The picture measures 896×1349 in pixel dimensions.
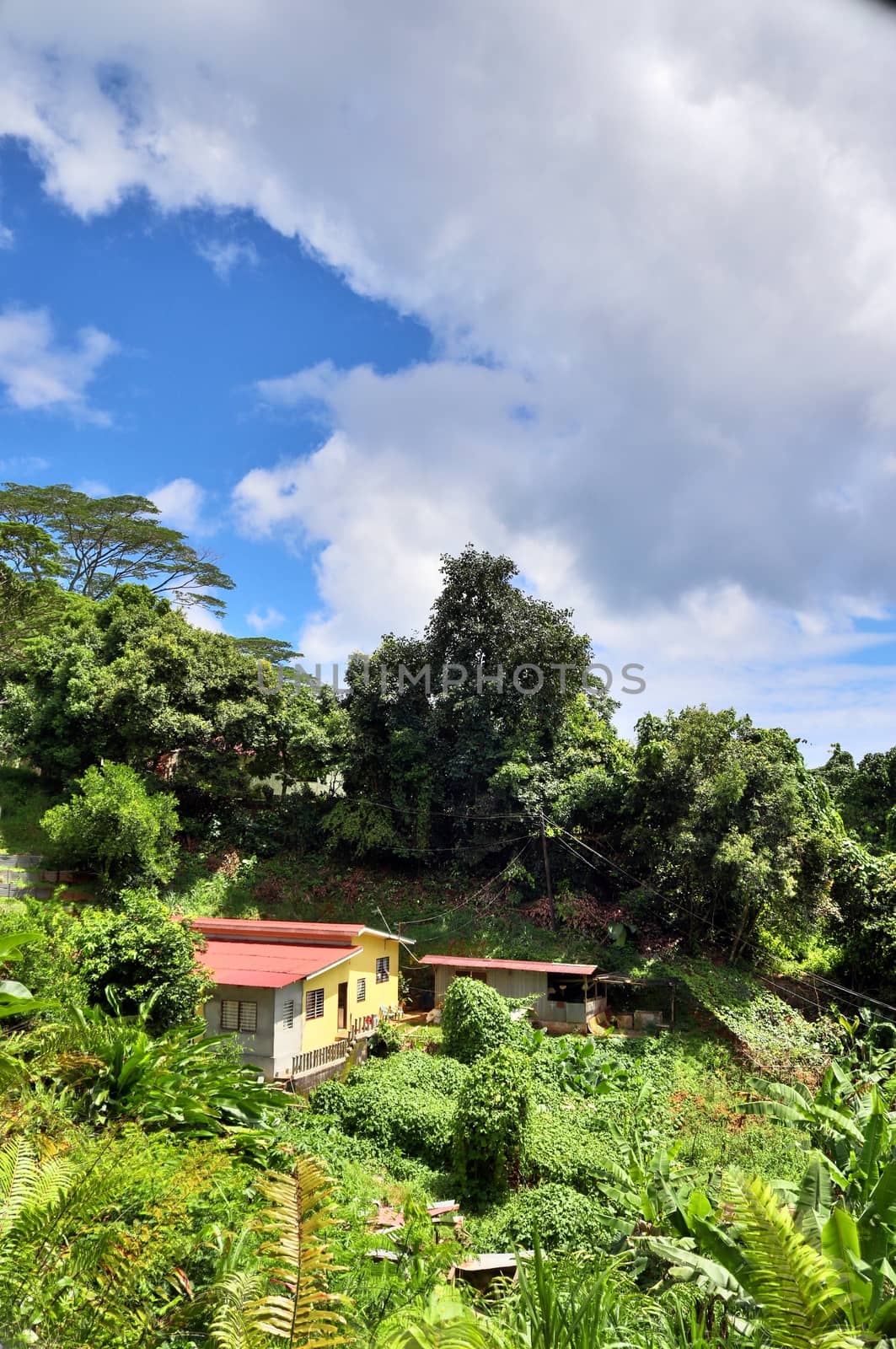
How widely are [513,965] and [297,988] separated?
5.91m

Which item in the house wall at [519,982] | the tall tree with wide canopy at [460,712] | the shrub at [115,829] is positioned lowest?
the house wall at [519,982]

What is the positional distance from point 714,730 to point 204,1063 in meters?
13.6

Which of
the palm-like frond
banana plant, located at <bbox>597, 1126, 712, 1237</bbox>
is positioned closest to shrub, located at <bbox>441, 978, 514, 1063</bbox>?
banana plant, located at <bbox>597, 1126, 712, 1237</bbox>

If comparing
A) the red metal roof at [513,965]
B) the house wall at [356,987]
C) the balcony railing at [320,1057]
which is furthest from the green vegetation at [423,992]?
the red metal roof at [513,965]

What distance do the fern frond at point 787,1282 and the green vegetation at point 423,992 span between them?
0.01m

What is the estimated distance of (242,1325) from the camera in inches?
97.1

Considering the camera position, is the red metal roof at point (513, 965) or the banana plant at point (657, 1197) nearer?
the banana plant at point (657, 1197)

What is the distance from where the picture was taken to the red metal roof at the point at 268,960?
1309cm

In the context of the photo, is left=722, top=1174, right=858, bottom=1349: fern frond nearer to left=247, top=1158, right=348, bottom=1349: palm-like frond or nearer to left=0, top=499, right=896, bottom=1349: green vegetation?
left=0, top=499, right=896, bottom=1349: green vegetation

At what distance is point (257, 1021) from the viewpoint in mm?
13180

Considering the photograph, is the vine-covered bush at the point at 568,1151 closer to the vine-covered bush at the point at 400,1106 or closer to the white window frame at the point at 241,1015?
the vine-covered bush at the point at 400,1106

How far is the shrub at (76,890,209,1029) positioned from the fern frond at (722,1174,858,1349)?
28.6 ft

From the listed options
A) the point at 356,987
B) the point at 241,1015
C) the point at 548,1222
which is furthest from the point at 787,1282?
the point at 356,987

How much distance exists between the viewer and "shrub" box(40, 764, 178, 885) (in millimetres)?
17875
